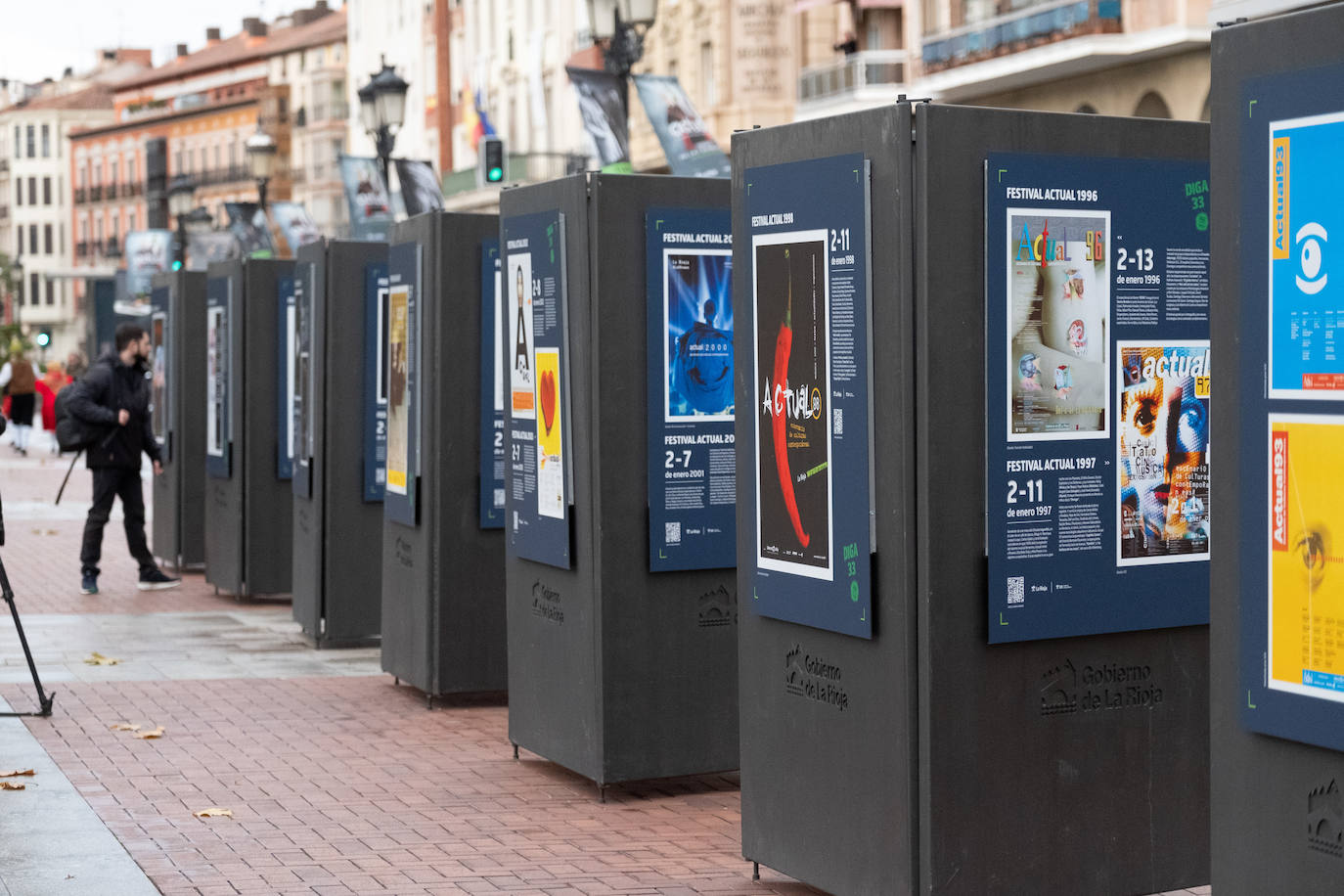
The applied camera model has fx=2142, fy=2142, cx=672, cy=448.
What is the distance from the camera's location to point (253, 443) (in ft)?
52.9

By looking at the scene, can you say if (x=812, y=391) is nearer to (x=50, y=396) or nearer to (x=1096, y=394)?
(x=1096, y=394)

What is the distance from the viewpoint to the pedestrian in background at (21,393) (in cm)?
3978

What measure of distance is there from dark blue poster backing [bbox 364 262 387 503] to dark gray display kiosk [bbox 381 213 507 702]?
144 cm

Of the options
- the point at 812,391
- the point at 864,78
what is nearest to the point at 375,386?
the point at 812,391

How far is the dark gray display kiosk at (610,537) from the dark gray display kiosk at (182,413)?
9665mm

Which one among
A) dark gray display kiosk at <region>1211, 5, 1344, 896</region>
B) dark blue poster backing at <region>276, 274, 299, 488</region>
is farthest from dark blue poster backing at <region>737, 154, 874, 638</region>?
dark blue poster backing at <region>276, 274, 299, 488</region>

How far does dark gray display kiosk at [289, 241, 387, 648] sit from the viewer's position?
1290cm

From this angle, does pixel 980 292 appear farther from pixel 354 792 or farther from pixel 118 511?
pixel 118 511

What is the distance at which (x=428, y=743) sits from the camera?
10094 mm

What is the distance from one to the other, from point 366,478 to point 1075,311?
7.48 metres

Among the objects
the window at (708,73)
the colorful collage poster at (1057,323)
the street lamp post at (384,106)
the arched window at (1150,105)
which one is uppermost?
the window at (708,73)

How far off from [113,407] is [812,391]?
10787 millimetres

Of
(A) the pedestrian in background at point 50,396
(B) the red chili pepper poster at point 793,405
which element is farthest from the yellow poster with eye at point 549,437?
(A) the pedestrian in background at point 50,396

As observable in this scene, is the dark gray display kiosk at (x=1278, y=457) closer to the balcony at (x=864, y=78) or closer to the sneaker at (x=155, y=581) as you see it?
the sneaker at (x=155, y=581)
